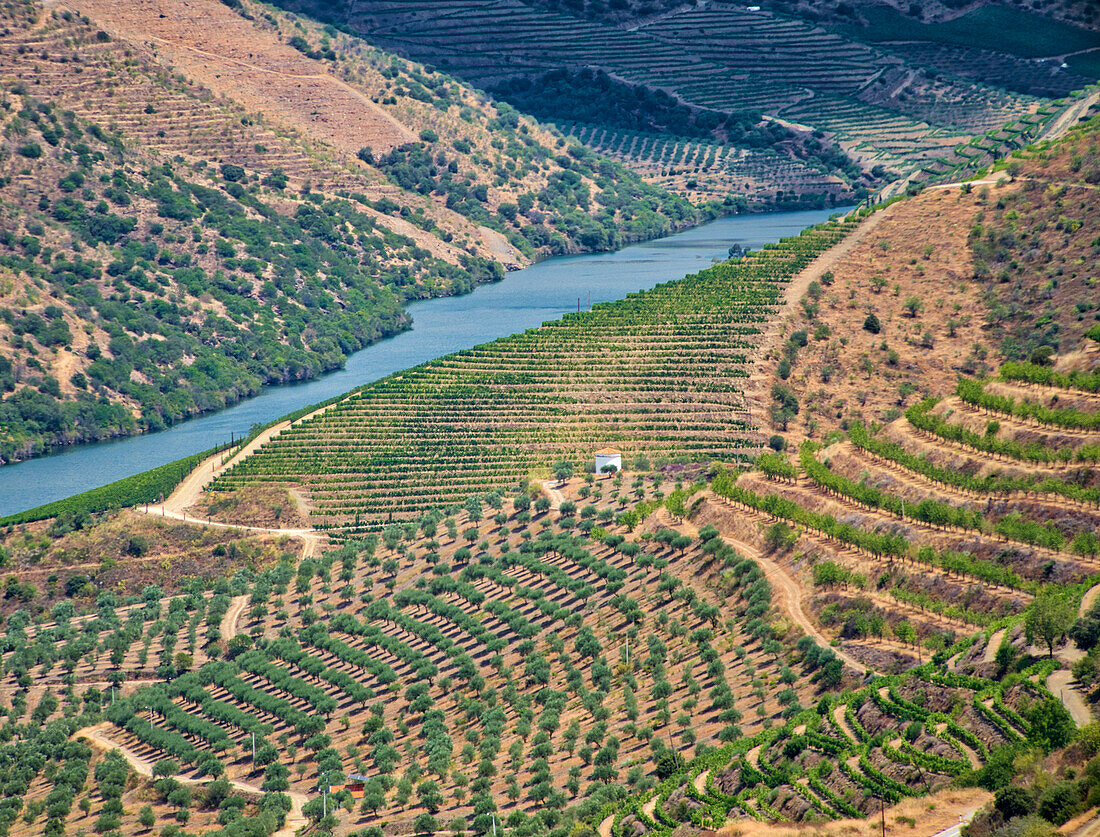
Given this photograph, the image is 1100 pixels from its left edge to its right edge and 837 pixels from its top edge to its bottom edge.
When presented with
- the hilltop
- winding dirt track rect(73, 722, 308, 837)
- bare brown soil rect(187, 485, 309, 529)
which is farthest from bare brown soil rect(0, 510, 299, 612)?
winding dirt track rect(73, 722, 308, 837)

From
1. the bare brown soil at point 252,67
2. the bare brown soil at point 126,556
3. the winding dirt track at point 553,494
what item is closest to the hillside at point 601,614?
the bare brown soil at point 126,556

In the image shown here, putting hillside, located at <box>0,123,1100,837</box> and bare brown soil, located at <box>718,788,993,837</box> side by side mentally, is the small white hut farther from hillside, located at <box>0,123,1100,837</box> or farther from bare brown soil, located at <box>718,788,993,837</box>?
bare brown soil, located at <box>718,788,993,837</box>

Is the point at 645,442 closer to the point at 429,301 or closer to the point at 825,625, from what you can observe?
the point at 825,625

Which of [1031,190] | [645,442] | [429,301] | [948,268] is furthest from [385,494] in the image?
[429,301]

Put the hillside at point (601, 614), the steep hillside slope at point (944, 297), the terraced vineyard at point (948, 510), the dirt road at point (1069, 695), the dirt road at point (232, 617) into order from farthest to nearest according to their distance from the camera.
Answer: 1. the steep hillside slope at point (944, 297)
2. the dirt road at point (232, 617)
3. the terraced vineyard at point (948, 510)
4. the hillside at point (601, 614)
5. the dirt road at point (1069, 695)

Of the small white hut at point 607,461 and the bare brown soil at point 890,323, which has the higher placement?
the bare brown soil at point 890,323

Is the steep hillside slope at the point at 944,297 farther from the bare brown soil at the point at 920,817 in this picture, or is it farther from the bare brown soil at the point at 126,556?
the bare brown soil at the point at 920,817
